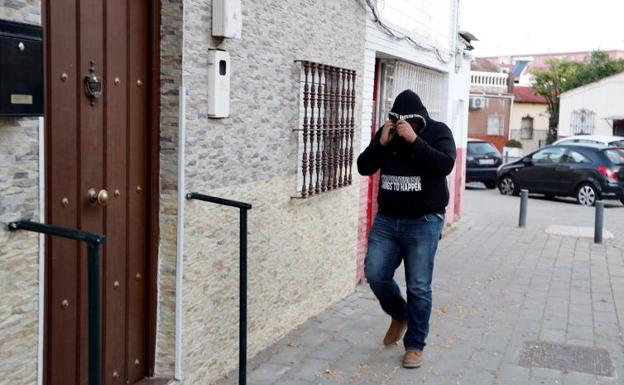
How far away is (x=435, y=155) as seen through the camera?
549cm

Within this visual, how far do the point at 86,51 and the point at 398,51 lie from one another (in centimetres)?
590

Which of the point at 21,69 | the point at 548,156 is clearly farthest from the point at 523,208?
the point at 21,69

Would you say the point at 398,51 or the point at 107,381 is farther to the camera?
the point at 398,51

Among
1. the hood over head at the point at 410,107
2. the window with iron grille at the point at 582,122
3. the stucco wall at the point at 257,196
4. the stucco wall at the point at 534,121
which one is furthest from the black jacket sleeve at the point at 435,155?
the stucco wall at the point at 534,121

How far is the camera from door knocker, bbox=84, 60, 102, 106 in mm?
3928

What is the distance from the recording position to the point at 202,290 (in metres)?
4.97

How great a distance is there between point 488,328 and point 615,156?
13454 millimetres

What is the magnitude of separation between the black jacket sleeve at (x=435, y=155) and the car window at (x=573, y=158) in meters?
14.5

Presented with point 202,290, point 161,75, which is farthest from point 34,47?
point 202,290

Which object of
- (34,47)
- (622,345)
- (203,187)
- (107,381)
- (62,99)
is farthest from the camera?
(622,345)

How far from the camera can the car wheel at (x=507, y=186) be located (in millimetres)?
21219

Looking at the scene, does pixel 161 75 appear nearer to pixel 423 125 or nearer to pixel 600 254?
pixel 423 125

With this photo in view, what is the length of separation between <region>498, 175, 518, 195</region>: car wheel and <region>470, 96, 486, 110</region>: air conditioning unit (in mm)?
24549

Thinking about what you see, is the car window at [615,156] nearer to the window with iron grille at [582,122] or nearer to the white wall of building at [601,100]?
the white wall of building at [601,100]
